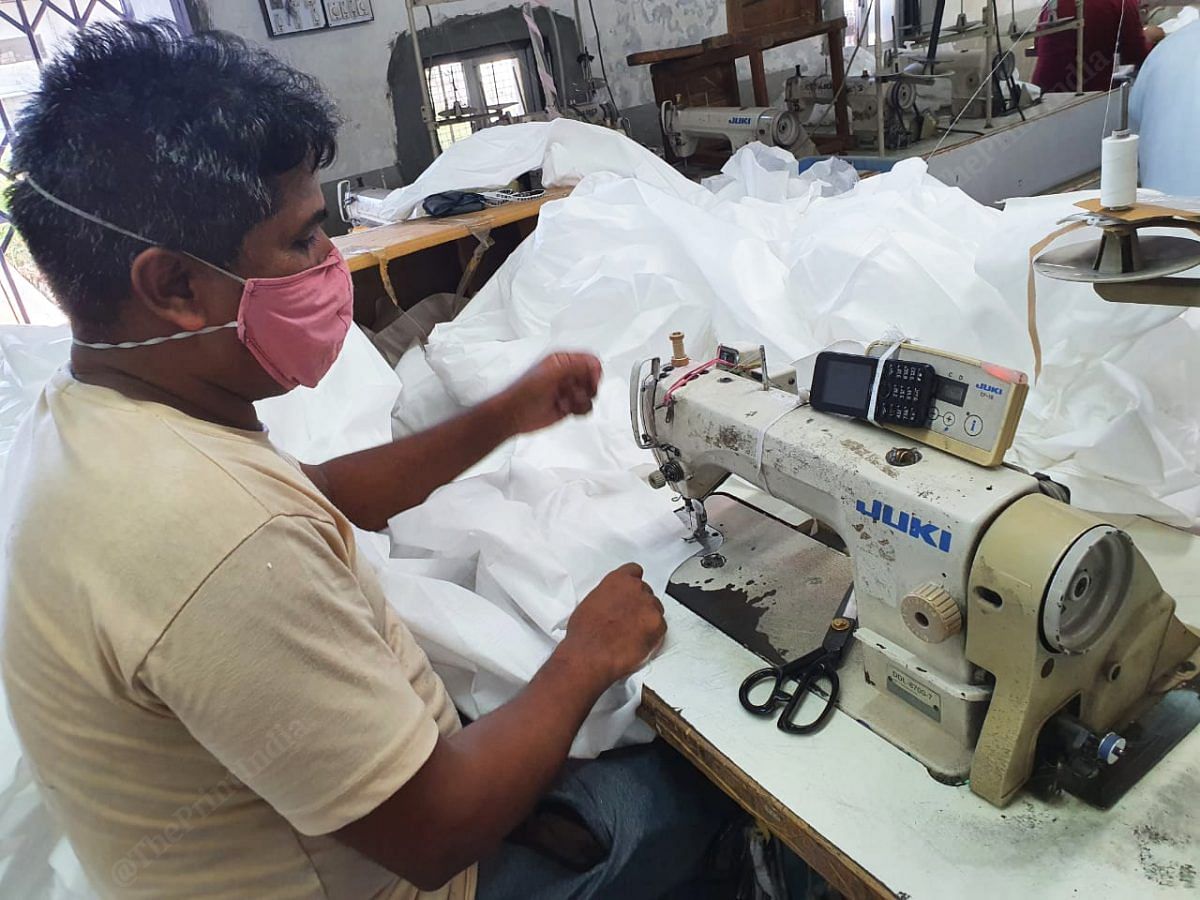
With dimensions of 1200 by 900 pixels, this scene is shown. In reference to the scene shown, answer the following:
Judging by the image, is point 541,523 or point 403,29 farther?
point 403,29

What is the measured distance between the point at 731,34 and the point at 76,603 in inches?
146

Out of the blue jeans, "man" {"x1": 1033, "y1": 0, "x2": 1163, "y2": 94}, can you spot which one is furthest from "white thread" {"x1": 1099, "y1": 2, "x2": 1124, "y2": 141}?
the blue jeans

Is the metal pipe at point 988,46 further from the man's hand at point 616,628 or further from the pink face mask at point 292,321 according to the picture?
the pink face mask at point 292,321

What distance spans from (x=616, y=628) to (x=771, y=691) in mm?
194

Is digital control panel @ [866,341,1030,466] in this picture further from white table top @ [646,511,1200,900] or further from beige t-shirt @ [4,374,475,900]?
beige t-shirt @ [4,374,475,900]

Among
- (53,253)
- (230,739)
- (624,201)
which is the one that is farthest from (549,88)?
(230,739)

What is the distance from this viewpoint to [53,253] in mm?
729

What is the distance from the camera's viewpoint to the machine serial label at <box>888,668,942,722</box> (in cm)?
87

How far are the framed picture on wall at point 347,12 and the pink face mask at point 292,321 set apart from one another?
3.33 m

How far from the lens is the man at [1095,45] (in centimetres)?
381

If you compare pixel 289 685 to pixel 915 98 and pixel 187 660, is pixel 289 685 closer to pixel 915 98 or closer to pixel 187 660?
pixel 187 660

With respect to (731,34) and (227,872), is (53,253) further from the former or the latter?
(731,34)

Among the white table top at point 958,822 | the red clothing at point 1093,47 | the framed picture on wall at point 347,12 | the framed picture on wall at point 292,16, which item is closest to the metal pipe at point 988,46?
the red clothing at point 1093,47

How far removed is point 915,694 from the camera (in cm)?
89
